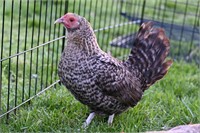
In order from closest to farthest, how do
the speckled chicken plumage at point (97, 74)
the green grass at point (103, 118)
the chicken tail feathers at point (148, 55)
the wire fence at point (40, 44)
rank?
the speckled chicken plumage at point (97, 74), the green grass at point (103, 118), the chicken tail feathers at point (148, 55), the wire fence at point (40, 44)

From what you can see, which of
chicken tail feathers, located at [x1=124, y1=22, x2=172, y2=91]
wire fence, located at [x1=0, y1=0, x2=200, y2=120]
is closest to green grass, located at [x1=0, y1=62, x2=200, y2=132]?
wire fence, located at [x1=0, y1=0, x2=200, y2=120]

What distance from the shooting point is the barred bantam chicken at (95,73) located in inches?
126

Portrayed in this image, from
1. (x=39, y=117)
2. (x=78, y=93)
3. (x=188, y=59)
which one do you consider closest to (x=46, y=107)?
(x=39, y=117)

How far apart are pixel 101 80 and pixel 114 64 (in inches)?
9.1

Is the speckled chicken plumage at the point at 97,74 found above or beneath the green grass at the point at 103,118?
above

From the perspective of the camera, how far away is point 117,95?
3.41 metres

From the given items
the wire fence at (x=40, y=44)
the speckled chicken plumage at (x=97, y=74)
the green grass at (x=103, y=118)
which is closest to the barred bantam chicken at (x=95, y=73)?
the speckled chicken plumage at (x=97, y=74)

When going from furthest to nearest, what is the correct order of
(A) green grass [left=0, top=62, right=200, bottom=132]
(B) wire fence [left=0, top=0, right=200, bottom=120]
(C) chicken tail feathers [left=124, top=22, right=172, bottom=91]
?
1. (B) wire fence [left=0, top=0, right=200, bottom=120]
2. (C) chicken tail feathers [left=124, top=22, right=172, bottom=91]
3. (A) green grass [left=0, top=62, right=200, bottom=132]

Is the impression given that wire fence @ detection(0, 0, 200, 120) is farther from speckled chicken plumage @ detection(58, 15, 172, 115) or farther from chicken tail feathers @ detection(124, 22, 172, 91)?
chicken tail feathers @ detection(124, 22, 172, 91)

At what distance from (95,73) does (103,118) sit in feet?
2.31

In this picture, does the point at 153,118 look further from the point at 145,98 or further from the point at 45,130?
the point at 45,130

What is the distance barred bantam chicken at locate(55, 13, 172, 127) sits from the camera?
10.5ft

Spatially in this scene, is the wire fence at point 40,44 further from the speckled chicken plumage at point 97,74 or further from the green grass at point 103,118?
the speckled chicken plumage at point 97,74

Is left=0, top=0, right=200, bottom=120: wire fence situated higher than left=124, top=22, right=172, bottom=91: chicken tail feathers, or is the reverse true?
left=124, top=22, right=172, bottom=91: chicken tail feathers
